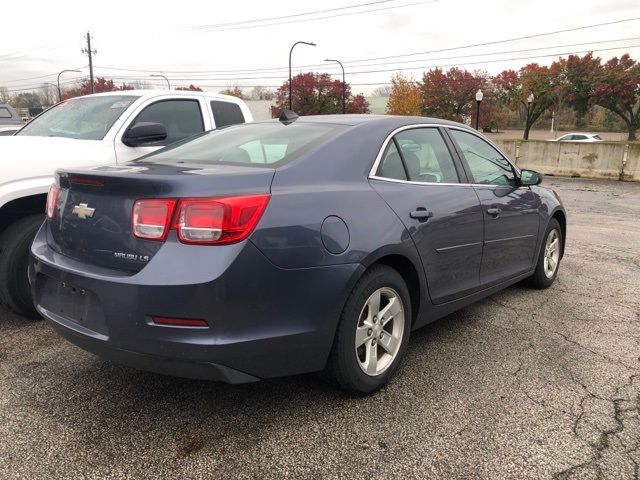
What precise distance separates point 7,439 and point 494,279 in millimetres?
3319

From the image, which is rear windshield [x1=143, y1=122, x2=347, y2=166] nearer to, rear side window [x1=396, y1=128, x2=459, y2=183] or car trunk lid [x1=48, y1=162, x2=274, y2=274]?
car trunk lid [x1=48, y1=162, x2=274, y2=274]

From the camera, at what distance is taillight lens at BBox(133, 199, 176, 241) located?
2.40 meters

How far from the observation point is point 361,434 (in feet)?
8.67

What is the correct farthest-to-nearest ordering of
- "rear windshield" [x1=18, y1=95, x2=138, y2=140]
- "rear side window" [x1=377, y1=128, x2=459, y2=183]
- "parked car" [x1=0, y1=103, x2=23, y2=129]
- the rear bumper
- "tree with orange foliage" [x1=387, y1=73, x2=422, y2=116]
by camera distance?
"tree with orange foliage" [x1=387, y1=73, x2=422, y2=116], "parked car" [x1=0, y1=103, x2=23, y2=129], "rear windshield" [x1=18, y1=95, x2=138, y2=140], "rear side window" [x1=377, y1=128, x2=459, y2=183], the rear bumper

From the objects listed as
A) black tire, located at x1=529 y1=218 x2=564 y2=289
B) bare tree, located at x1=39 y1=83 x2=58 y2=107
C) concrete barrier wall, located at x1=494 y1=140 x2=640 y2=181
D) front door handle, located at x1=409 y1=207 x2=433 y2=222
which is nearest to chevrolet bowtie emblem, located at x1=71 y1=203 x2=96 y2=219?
front door handle, located at x1=409 y1=207 x2=433 y2=222

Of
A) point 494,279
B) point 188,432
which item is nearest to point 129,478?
point 188,432

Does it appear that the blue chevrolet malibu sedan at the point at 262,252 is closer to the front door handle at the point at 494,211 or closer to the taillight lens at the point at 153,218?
the taillight lens at the point at 153,218

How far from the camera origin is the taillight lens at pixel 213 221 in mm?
2348

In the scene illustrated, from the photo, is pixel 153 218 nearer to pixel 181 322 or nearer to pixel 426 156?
pixel 181 322

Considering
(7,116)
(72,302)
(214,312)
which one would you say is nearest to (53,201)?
(72,302)

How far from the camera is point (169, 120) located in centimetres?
545

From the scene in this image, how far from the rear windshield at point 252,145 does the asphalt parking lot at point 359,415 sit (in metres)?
1.33

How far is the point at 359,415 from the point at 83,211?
5.84 ft

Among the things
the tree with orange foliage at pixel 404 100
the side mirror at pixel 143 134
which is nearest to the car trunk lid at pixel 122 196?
the side mirror at pixel 143 134
